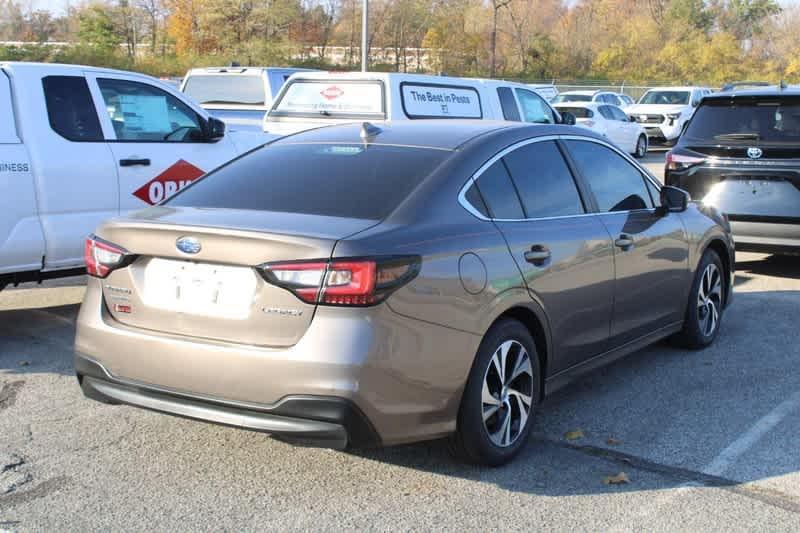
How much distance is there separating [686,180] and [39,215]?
5.79 m

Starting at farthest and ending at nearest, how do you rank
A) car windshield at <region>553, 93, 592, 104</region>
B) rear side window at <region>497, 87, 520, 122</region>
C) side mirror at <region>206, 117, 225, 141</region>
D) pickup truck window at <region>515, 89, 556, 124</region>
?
car windshield at <region>553, 93, 592, 104</region> < pickup truck window at <region>515, 89, 556, 124</region> < rear side window at <region>497, 87, 520, 122</region> < side mirror at <region>206, 117, 225, 141</region>

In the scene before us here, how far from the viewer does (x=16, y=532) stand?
3805mm

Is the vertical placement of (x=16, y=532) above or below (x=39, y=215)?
below

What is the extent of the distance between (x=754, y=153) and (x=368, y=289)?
6.05 metres

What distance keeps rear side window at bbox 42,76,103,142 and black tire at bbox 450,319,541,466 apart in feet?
13.4

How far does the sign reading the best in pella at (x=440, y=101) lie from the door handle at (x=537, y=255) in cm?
688

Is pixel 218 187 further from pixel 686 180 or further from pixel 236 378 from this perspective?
pixel 686 180

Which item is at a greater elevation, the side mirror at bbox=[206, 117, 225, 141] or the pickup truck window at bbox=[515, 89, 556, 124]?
the side mirror at bbox=[206, 117, 225, 141]

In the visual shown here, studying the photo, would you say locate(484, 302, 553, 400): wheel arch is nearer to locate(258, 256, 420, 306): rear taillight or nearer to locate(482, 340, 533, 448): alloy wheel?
locate(482, 340, 533, 448): alloy wheel

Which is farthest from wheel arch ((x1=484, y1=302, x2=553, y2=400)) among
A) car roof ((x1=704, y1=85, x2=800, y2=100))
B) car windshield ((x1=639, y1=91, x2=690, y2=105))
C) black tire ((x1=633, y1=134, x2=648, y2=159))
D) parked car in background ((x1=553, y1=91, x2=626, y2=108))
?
car windshield ((x1=639, y1=91, x2=690, y2=105))

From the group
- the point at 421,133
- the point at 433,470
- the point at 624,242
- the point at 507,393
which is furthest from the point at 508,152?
the point at 433,470

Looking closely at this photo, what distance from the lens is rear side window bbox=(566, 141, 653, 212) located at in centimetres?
556

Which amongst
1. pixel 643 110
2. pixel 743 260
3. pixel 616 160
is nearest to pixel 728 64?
pixel 643 110

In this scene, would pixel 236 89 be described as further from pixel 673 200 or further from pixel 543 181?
pixel 543 181
